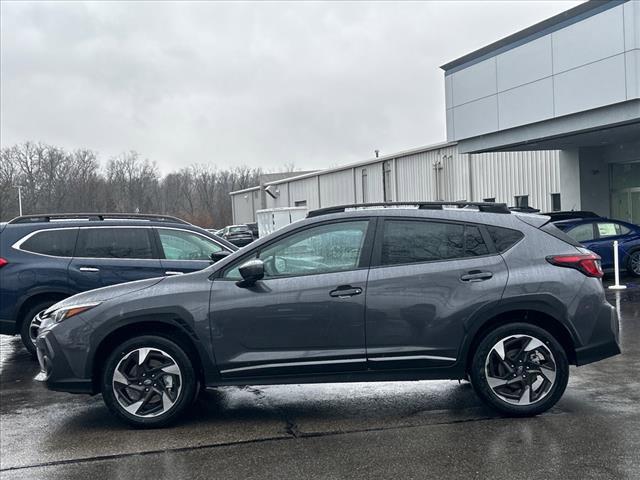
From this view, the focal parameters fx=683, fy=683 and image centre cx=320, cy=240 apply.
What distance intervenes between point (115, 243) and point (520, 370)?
19.0 feet

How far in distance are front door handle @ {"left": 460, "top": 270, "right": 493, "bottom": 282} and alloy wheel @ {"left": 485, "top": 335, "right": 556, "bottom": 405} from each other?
52 centimetres

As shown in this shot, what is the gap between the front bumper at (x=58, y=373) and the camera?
566 cm

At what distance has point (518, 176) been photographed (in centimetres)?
2506

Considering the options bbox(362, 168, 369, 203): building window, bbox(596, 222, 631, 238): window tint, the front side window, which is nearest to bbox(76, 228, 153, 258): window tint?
the front side window

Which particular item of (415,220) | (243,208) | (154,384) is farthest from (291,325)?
(243,208)

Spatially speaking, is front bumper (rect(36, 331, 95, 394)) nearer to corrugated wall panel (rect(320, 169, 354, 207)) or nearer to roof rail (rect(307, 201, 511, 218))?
roof rail (rect(307, 201, 511, 218))

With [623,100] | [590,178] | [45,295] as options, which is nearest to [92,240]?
[45,295]

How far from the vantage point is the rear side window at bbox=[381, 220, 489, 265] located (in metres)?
5.72

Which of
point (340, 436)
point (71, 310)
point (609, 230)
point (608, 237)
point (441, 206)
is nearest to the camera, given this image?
point (340, 436)

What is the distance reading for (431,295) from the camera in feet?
18.2

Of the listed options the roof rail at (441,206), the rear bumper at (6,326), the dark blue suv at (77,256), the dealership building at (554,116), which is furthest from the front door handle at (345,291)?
the dealership building at (554,116)

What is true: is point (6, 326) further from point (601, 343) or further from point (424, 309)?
point (601, 343)

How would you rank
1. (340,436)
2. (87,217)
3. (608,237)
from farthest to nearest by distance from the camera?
(608,237) < (87,217) < (340,436)

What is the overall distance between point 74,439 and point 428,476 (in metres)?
2.91
